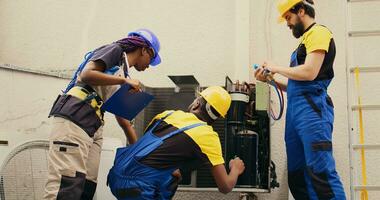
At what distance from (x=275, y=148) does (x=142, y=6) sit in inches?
64.1

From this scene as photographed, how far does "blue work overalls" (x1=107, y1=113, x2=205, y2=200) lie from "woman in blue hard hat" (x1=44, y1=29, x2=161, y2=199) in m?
0.19

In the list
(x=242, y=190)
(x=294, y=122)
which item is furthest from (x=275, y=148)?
(x=294, y=122)

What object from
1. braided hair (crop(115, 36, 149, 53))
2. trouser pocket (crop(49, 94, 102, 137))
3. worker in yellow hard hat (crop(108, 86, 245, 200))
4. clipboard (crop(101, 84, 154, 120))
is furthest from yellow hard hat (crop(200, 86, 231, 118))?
trouser pocket (crop(49, 94, 102, 137))

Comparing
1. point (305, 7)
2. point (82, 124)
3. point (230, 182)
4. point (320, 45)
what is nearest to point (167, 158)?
point (230, 182)

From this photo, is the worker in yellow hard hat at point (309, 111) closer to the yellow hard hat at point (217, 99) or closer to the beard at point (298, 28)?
the beard at point (298, 28)

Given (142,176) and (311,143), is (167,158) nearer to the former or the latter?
(142,176)

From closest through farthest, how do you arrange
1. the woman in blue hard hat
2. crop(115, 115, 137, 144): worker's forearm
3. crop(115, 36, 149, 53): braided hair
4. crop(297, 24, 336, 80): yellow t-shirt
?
the woman in blue hard hat
crop(297, 24, 336, 80): yellow t-shirt
crop(115, 36, 149, 53): braided hair
crop(115, 115, 137, 144): worker's forearm

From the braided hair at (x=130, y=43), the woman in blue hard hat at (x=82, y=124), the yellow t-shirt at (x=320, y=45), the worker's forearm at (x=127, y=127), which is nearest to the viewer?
the woman in blue hard hat at (x=82, y=124)

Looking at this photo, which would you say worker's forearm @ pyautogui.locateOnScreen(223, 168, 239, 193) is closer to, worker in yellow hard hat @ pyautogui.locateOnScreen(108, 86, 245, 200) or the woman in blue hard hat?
worker in yellow hard hat @ pyautogui.locateOnScreen(108, 86, 245, 200)

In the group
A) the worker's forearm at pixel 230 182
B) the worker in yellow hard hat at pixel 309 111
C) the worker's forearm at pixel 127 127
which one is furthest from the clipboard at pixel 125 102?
the worker in yellow hard hat at pixel 309 111

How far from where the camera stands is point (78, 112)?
2.15 m

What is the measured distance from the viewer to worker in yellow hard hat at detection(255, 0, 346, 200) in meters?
2.13

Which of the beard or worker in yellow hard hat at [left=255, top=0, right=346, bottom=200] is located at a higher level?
the beard

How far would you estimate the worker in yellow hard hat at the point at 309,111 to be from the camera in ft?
6.98
